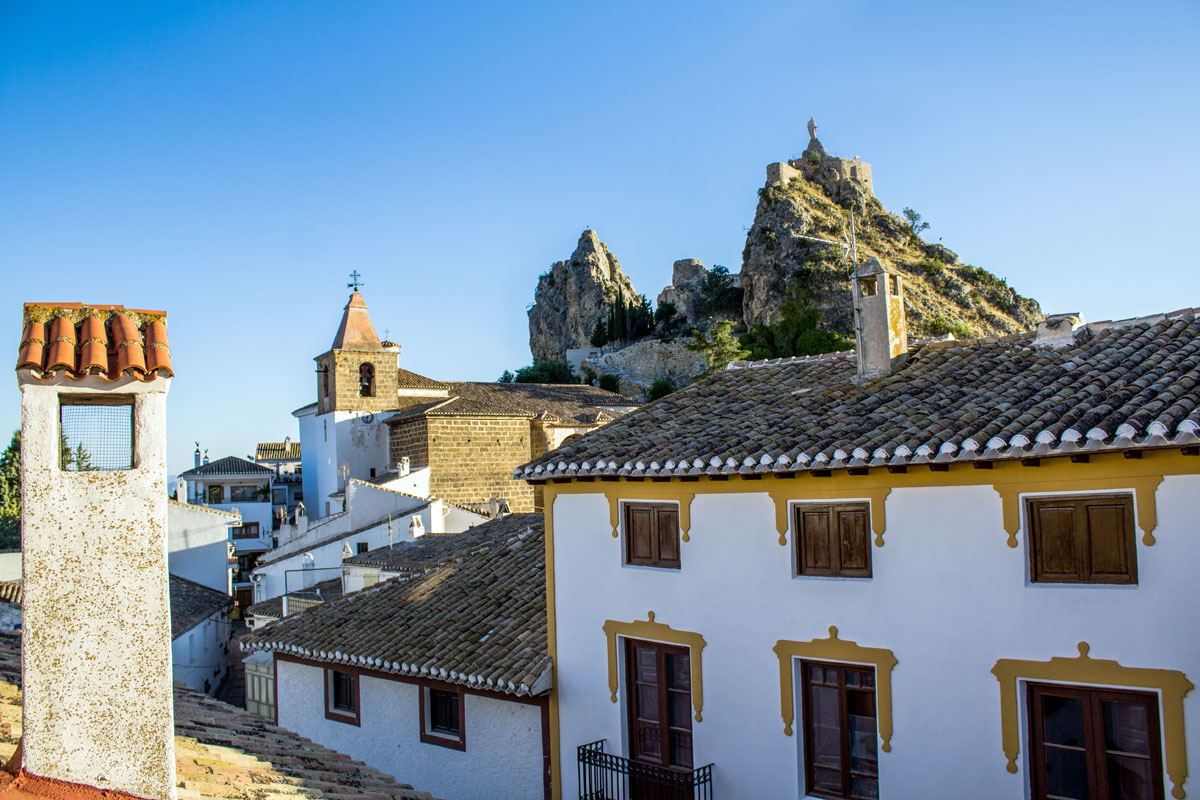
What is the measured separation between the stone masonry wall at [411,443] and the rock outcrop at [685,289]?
31.9 meters

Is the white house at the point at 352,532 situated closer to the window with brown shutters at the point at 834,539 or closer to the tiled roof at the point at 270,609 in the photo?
the tiled roof at the point at 270,609

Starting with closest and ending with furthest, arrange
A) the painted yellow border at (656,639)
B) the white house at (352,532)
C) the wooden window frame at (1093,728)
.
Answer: the wooden window frame at (1093,728) < the painted yellow border at (656,639) < the white house at (352,532)

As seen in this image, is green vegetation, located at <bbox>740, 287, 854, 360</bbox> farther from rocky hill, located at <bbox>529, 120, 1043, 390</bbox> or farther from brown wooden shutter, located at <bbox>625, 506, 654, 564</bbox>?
brown wooden shutter, located at <bbox>625, 506, 654, 564</bbox>

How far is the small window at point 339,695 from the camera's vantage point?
13.7 meters

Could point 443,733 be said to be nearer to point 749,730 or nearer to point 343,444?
point 749,730

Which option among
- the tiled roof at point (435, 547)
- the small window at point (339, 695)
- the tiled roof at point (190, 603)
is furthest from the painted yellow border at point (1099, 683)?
the tiled roof at point (190, 603)

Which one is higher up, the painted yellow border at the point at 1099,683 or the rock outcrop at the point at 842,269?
the rock outcrop at the point at 842,269

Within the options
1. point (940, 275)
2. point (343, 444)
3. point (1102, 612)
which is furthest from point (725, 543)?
point (940, 275)

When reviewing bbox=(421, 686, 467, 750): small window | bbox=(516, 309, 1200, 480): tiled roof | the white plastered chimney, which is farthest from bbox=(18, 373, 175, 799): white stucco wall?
bbox=(421, 686, 467, 750): small window

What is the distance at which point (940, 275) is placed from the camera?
57.8 m

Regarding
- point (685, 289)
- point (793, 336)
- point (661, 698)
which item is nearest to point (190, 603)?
point (661, 698)

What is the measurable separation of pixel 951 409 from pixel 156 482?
7.19 meters

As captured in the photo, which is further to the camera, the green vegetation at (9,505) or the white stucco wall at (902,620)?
the green vegetation at (9,505)

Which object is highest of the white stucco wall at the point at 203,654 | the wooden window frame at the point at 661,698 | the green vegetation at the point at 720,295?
the green vegetation at the point at 720,295
